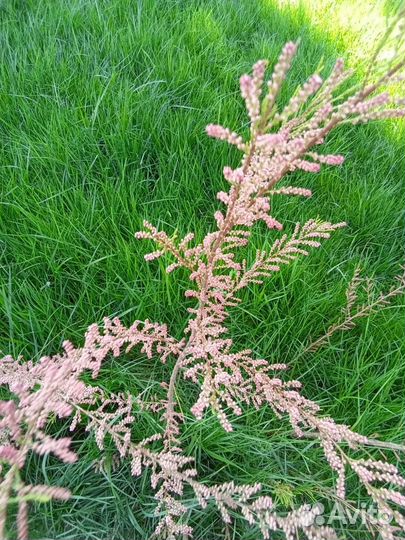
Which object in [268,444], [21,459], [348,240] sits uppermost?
[21,459]

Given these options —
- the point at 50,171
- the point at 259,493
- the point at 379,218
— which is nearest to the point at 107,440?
the point at 259,493

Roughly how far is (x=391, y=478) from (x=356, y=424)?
503 mm

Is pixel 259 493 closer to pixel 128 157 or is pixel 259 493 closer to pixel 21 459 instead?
pixel 21 459

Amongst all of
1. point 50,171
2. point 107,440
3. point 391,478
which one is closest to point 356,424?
point 391,478

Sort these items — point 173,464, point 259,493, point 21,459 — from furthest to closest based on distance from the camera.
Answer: point 259,493 → point 173,464 → point 21,459

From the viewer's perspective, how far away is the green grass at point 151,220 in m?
1.50

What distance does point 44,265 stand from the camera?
181cm

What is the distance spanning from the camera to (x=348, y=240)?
2.08m

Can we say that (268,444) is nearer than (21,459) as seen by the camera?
No

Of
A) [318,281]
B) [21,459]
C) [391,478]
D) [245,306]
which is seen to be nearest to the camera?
[21,459]

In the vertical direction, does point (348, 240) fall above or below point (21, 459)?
below

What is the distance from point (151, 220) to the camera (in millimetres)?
1942

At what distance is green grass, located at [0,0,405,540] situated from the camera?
1.50m

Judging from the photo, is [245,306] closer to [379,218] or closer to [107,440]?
[107,440]
